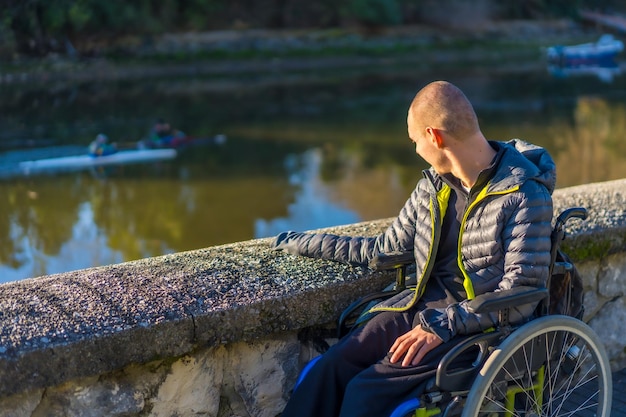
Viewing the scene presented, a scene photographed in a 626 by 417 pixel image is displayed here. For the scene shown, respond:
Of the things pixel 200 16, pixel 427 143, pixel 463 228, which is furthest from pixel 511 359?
pixel 200 16

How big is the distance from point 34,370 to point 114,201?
9757 mm

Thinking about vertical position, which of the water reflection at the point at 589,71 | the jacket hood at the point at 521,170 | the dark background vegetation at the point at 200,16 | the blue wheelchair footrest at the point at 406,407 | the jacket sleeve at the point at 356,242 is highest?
the jacket hood at the point at 521,170

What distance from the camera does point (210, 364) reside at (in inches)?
101

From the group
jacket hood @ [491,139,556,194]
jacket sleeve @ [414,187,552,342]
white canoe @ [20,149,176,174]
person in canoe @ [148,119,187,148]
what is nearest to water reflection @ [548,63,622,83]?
person in canoe @ [148,119,187,148]

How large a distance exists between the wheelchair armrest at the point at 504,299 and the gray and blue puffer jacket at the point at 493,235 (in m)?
0.03

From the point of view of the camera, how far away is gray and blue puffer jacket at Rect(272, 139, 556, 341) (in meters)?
2.32

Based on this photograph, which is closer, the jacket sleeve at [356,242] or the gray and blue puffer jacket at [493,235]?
the gray and blue puffer jacket at [493,235]

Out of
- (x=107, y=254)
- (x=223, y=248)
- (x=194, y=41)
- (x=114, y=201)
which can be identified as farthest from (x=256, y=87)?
(x=223, y=248)

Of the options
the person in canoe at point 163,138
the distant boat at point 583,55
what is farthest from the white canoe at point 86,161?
the distant boat at point 583,55

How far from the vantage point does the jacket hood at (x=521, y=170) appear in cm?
238

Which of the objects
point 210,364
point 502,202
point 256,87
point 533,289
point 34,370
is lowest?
point 256,87

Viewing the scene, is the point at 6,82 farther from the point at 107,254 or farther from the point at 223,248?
the point at 223,248

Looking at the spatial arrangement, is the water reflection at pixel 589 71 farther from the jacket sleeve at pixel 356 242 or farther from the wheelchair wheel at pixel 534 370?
the wheelchair wheel at pixel 534 370

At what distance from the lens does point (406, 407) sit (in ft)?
7.36
